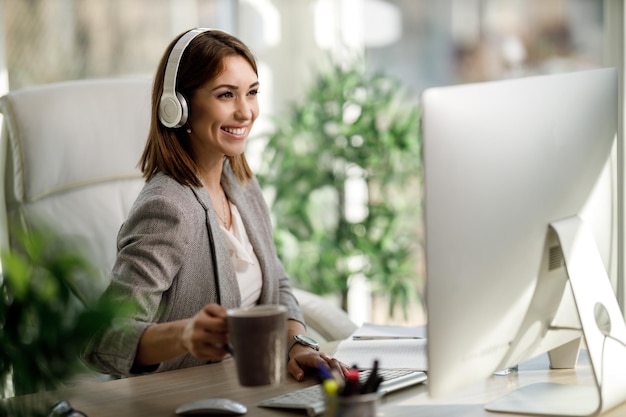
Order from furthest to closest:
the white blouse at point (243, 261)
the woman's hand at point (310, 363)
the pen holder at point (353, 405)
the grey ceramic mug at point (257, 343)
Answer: the white blouse at point (243, 261)
the woman's hand at point (310, 363)
the grey ceramic mug at point (257, 343)
the pen holder at point (353, 405)

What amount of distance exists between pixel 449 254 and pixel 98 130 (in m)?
1.27

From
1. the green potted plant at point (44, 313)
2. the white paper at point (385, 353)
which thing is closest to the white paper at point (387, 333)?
the white paper at point (385, 353)

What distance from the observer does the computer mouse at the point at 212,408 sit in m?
1.26

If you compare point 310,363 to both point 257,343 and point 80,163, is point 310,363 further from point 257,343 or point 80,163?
point 80,163

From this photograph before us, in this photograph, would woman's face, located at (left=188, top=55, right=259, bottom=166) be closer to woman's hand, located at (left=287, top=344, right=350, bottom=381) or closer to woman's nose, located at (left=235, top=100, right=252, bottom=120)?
woman's nose, located at (left=235, top=100, right=252, bottom=120)

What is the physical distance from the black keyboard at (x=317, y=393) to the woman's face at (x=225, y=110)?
568mm

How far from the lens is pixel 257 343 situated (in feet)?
3.64

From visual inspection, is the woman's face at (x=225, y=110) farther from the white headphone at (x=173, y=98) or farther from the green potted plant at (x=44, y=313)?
the green potted plant at (x=44, y=313)

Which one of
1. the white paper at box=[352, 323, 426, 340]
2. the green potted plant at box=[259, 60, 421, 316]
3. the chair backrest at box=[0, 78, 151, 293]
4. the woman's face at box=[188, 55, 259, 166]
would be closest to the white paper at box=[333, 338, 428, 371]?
the white paper at box=[352, 323, 426, 340]

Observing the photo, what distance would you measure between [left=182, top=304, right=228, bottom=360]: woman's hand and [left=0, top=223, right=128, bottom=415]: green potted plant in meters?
0.35

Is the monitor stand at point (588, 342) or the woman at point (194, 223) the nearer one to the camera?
the monitor stand at point (588, 342)

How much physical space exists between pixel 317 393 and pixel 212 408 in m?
0.17

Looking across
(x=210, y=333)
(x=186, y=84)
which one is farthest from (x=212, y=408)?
(x=186, y=84)

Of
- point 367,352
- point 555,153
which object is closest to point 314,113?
point 367,352
